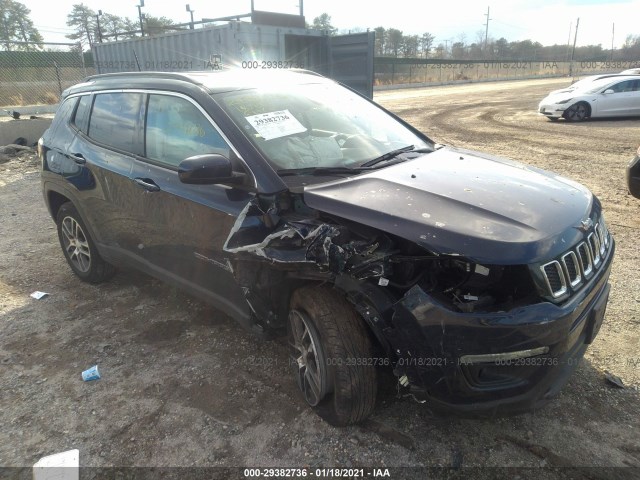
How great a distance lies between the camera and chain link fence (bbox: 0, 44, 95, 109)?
16906 millimetres

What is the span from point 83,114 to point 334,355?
3244 mm

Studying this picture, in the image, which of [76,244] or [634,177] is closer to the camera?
[76,244]

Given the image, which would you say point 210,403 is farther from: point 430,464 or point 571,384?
point 571,384

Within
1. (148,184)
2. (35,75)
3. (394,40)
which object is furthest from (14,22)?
(148,184)

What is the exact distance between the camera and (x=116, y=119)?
11.9ft

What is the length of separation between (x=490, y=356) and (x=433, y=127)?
41.4 feet

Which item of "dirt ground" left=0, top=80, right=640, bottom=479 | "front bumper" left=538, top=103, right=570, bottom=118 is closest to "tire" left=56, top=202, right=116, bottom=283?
"dirt ground" left=0, top=80, right=640, bottom=479

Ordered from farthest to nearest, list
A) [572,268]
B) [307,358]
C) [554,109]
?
[554,109] < [307,358] < [572,268]

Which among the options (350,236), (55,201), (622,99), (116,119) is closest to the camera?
(350,236)

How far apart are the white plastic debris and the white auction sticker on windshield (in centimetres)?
205

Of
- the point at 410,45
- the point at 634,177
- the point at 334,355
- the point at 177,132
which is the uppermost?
the point at 410,45

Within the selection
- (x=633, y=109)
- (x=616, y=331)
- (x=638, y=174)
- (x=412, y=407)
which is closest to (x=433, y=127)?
(x=633, y=109)

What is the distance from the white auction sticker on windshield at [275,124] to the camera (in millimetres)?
2809

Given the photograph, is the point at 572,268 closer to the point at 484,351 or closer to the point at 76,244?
the point at 484,351
